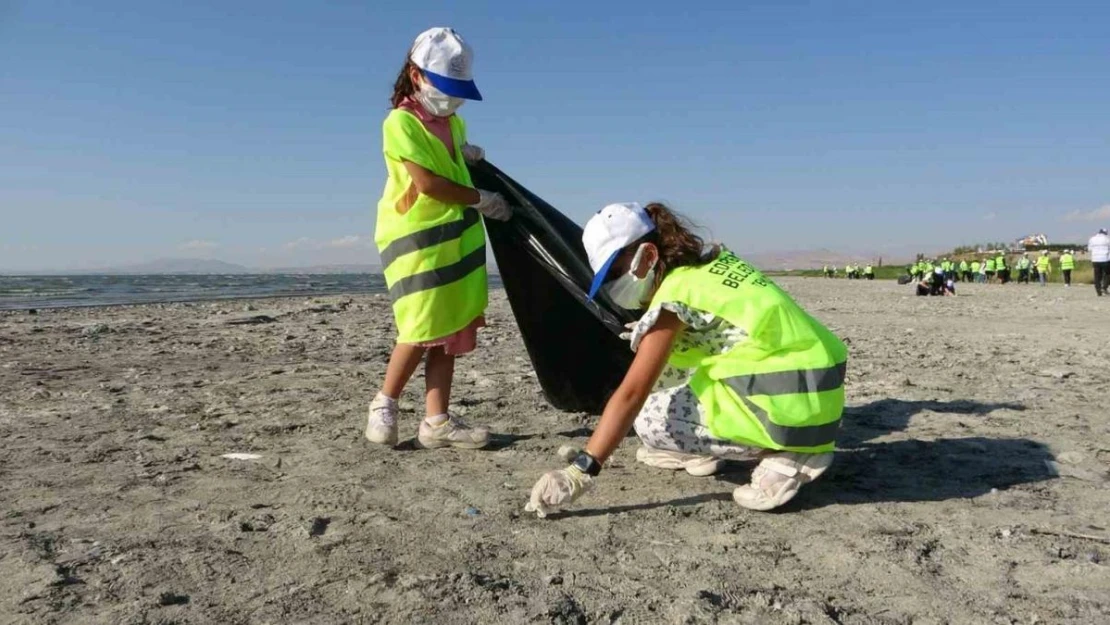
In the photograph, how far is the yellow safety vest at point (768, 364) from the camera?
2.69 m

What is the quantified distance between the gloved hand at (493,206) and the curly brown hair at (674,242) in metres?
1.03

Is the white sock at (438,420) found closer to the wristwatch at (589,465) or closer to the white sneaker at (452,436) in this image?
the white sneaker at (452,436)

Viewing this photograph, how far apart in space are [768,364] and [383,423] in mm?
1822

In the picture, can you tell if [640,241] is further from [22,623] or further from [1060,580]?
[22,623]

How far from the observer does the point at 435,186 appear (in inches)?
133

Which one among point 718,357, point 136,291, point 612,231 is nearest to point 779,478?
point 718,357

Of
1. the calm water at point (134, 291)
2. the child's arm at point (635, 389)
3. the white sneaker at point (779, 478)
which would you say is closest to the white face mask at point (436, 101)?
the child's arm at point (635, 389)

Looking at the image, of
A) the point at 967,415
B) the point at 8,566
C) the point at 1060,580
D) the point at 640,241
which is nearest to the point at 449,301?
the point at 640,241

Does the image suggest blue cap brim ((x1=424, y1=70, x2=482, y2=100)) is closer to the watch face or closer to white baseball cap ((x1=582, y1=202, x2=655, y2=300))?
white baseball cap ((x1=582, y1=202, x2=655, y2=300))

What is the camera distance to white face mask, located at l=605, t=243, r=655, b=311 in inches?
111

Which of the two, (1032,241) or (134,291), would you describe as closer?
(134,291)

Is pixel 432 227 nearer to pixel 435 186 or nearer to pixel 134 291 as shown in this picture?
pixel 435 186

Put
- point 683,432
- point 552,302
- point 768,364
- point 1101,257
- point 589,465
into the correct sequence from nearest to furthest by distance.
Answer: point 589,465
point 768,364
point 683,432
point 552,302
point 1101,257

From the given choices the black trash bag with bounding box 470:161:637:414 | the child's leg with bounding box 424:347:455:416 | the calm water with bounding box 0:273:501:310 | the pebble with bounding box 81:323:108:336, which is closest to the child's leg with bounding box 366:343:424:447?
the child's leg with bounding box 424:347:455:416
